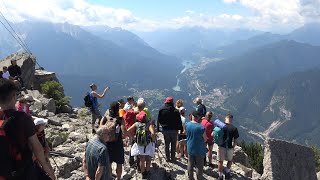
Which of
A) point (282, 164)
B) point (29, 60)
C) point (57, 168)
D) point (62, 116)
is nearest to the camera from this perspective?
point (57, 168)

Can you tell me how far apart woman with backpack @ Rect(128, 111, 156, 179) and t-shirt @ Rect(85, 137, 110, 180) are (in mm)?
3042

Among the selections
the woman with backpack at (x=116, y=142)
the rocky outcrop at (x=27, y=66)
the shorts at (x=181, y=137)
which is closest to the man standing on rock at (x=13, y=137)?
the woman with backpack at (x=116, y=142)

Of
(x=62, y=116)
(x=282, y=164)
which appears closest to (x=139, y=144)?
(x=282, y=164)

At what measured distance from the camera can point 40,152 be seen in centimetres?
591

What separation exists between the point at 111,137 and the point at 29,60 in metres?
23.3

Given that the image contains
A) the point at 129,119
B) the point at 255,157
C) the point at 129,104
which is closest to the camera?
the point at 129,119

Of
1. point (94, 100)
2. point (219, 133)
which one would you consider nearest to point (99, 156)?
point (219, 133)

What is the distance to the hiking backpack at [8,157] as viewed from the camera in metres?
5.52

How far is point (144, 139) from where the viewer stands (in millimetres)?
11398

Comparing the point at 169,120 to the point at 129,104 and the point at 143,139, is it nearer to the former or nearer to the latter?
the point at 143,139

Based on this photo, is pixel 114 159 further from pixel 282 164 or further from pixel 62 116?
pixel 62 116

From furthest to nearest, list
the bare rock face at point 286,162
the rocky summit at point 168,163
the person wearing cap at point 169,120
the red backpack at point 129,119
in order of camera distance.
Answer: the bare rock face at point 286,162 < the person wearing cap at point 169,120 < the red backpack at point 129,119 < the rocky summit at point 168,163

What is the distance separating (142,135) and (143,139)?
0.44 ft

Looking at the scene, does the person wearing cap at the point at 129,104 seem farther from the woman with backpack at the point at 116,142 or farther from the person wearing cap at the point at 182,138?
the woman with backpack at the point at 116,142
